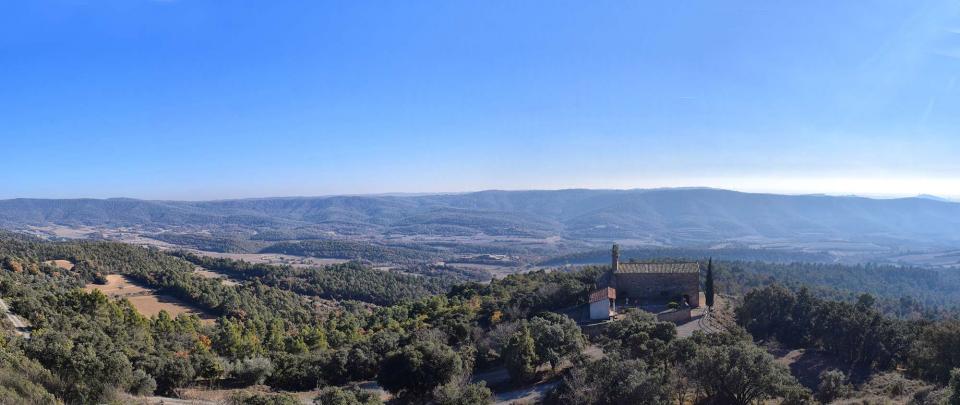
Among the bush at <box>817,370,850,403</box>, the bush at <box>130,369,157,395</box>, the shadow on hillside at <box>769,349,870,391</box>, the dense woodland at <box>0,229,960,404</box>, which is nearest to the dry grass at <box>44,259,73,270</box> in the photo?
the dense woodland at <box>0,229,960,404</box>

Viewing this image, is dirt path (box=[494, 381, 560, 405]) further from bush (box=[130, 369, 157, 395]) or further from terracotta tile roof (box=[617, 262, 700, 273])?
terracotta tile roof (box=[617, 262, 700, 273])

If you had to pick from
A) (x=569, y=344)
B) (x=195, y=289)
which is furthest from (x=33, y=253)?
(x=569, y=344)

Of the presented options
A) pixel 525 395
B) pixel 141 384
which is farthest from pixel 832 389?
pixel 141 384

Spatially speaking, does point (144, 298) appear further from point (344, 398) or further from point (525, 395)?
point (344, 398)

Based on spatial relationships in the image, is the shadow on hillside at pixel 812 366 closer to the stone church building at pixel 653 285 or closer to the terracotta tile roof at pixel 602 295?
the stone church building at pixel 653 285

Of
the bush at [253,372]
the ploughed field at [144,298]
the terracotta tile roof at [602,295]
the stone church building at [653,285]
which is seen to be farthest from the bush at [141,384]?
the ploughed field at [144,298]

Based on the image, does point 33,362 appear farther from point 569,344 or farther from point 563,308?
point 563,308
